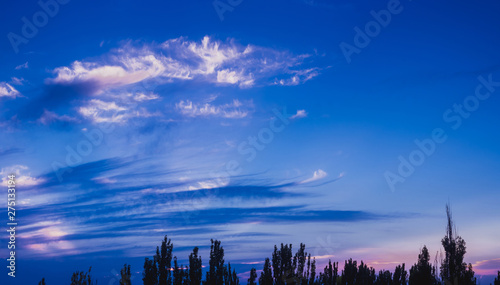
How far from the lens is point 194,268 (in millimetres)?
43625

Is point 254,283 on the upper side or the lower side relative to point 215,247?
lower

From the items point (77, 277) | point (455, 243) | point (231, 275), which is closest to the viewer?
point (77, 277)

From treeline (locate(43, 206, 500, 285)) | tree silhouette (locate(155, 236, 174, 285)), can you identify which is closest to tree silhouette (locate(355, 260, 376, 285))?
treeline (locate(43, 206, 500, 285))

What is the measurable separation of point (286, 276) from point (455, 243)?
21.8 metres

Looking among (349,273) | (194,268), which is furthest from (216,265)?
(349,273)

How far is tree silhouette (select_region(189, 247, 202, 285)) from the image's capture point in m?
43.5

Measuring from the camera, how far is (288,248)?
4866 centimetres

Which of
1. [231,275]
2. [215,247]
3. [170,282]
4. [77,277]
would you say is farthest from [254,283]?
[77,277]

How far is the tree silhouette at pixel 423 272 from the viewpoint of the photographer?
4878 centimetres

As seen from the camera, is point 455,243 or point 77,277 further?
point 455,243

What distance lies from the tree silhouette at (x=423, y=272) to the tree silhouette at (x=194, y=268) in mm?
25459

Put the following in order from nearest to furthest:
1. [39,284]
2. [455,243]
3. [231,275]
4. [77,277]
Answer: [39,284]
[77,277]
[231,275]
[455,243]

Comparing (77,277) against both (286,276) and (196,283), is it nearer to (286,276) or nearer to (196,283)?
(196,283)

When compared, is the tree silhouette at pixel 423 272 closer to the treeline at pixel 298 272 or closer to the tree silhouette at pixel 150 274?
the treeline at pixel 298 272
